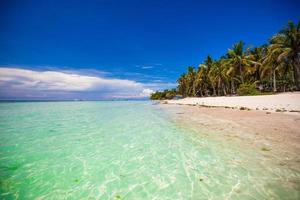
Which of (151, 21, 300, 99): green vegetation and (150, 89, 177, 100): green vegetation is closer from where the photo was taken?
(151, 21, 300, 99): green vegetation

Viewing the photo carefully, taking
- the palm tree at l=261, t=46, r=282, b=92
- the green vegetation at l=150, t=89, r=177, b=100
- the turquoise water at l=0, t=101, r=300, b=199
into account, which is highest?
the palm tree at l=261, t=46, r=282, b=92

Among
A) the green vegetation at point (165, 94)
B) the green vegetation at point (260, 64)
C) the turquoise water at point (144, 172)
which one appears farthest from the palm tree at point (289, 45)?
the green vegetation at point (165, 94)

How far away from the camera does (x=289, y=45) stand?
27562 mm

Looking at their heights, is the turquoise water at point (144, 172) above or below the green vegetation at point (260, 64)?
below

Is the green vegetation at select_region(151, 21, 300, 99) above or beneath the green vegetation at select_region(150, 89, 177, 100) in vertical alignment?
above

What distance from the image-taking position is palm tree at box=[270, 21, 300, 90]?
26556 mm

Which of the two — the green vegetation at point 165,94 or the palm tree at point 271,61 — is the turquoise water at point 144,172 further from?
the green vegetation at point 165,94

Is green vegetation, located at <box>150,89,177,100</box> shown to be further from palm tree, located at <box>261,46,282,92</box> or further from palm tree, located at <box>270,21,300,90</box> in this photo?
palm tree, located at <box>270,21,300,90</box>

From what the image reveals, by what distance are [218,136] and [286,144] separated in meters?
2.42

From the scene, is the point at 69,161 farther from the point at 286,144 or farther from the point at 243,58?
the point at 243,58

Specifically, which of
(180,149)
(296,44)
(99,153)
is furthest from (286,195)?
(296,44)

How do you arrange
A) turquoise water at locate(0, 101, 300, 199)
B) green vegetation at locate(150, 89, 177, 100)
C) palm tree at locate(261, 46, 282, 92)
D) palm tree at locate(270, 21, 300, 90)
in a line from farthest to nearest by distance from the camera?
green vegetation at locate(150, 89, 177, 100)
palm tree at locate(261, 46, 282, 92)
palm tree at locate(270, 21, 300, 90)
turquoise water at locate(0, 101, 300, 199)

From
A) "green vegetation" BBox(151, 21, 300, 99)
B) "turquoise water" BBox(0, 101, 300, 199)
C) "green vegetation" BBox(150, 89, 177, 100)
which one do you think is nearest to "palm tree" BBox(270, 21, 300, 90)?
"green vegetation" BBox(151, 21, 300, 99)

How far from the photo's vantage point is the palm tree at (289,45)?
2656 centimetres
